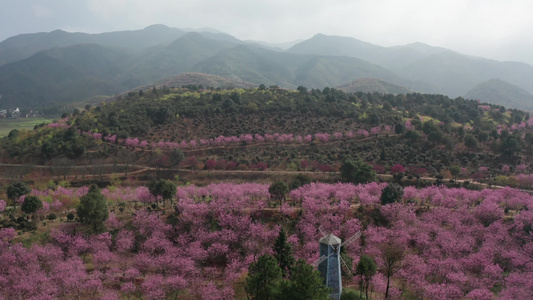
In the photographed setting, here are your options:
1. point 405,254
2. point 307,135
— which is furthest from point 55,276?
point 307,135

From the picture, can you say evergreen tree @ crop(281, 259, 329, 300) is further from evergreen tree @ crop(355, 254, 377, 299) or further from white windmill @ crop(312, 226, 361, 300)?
evergreen tree @ crop(355, 254, 377, 299)

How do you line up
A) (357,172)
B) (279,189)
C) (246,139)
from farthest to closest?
(246,139), (357,172), (279,189)

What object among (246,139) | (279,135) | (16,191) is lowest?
(16,191)

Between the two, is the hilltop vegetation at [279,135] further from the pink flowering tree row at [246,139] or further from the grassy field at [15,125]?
the grassy field at [15,125]

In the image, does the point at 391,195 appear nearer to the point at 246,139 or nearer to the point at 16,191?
the point at 246,139

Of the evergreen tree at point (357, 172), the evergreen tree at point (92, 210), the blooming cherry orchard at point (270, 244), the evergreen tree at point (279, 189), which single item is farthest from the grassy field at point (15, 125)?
the evergreen tree at point (357, 172)

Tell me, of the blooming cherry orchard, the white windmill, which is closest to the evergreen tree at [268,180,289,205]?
the blooming cherry orchard

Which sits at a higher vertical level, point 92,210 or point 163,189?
point 163,189

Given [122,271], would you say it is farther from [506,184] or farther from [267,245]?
[506,184]

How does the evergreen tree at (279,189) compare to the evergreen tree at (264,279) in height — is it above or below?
above

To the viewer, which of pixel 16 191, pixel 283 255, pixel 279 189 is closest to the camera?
pixel 283 255

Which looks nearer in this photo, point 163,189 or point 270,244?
point 270,244

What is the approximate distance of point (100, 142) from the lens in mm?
75625

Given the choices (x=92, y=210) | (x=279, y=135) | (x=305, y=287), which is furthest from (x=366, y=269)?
(x=279, y=135)
